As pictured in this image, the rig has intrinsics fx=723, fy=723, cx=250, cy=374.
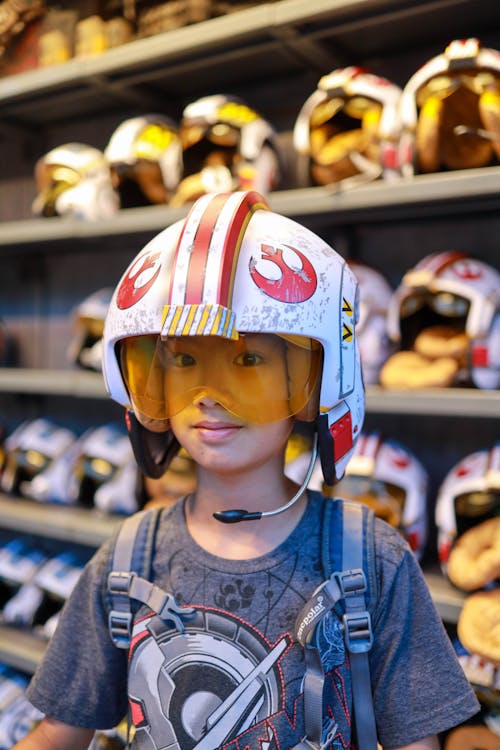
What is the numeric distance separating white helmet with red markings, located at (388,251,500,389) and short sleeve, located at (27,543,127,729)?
102cm

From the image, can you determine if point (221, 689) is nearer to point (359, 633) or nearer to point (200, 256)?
point (359, 633)

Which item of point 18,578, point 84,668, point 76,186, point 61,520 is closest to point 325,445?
point 84,668

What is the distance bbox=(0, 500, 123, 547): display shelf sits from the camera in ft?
6.72

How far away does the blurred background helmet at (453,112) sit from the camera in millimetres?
1605

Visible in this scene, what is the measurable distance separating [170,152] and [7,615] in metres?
1.49

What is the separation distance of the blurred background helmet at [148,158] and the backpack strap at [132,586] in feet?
4.30

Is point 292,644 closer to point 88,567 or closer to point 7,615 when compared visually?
point 88,567

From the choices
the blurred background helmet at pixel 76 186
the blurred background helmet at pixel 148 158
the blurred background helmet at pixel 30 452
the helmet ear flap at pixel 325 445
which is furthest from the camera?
the blurred background helmet at pixel 30 452

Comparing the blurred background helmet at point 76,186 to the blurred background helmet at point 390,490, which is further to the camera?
the blurred background helmet at point 76,186

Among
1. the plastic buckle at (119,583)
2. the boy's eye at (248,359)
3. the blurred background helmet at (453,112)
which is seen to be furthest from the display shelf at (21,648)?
the blurred background helmet at (453,112)

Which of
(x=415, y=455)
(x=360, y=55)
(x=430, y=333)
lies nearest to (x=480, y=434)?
(x=415, y=455)

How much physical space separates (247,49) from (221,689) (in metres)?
1.69

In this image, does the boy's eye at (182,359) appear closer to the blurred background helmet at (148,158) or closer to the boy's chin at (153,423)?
the boy's chin at (153,423)

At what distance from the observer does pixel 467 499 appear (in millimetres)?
1644
